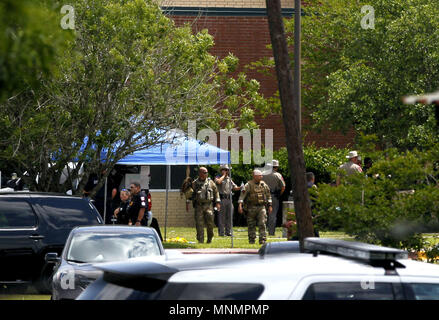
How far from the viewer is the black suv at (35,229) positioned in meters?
14.4

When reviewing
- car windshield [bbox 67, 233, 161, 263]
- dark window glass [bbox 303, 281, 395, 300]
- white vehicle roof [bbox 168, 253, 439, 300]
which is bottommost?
car windshield [bbox 67, 233, 161, 263]

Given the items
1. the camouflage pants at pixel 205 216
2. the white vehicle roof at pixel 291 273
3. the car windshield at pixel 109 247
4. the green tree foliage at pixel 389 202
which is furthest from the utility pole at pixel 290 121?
the camouflage pants at pixel 205 216

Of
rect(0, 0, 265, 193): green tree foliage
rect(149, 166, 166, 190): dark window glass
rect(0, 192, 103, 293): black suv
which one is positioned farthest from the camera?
rect(149, 166, 166, 190): dark window glass

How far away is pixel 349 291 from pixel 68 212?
10.6 metres

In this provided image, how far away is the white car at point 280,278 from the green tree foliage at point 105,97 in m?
14.0

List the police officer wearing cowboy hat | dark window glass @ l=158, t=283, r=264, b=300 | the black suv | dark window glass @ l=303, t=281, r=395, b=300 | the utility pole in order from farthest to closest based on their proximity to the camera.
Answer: the police officer wearing cowboy hat → the black suv → the utility pole → dark window glass @ l=303, t=281, r=395, b=300 → dark window glass @ l=158, t=283, r=264, b=300

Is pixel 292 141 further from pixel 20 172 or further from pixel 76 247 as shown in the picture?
pixel 20 172

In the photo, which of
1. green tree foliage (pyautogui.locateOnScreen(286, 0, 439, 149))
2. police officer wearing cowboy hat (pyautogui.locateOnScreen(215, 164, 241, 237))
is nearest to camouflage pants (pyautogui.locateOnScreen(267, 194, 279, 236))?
police officer wearing cowboy hat (pyautogui.locateOnScreen(215, 164, 241, 237))

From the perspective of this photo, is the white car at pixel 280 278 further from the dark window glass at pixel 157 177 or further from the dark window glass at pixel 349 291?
the dark window glass at pixel 157 177

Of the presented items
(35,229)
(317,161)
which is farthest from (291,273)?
(317,161)

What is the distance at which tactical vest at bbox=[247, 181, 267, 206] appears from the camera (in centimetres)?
2192

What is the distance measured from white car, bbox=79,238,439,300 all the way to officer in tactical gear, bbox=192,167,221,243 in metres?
17.5

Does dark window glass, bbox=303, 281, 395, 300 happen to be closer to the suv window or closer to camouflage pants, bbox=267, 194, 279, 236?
the suv window

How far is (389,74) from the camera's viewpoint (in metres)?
30.0
